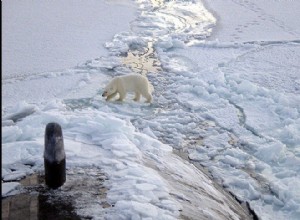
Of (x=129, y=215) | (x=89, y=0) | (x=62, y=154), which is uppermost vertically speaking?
(x=62, y=154)

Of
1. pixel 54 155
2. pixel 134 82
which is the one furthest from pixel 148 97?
pixel 54 155

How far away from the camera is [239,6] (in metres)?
16.0

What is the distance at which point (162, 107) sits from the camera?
748cm

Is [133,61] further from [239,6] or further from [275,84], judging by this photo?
[239,6]

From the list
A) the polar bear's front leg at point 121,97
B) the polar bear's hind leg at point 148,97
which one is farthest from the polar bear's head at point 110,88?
the polar bear's hind leg at point 148,97

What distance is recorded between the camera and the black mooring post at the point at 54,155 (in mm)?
3512

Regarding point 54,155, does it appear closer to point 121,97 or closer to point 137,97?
point 121,97

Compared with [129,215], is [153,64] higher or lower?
lower

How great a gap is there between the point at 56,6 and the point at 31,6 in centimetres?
81

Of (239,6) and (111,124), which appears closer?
(111,124)

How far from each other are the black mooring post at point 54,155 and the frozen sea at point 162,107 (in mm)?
207

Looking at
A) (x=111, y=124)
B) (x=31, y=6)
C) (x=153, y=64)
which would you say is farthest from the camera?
(x=31, y=6)

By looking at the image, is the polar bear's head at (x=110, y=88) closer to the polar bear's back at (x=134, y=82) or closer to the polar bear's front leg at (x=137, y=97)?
the polar bear's back at (x=134, y=82)

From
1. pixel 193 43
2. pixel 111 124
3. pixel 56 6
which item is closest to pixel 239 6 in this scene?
pixel 193 43
